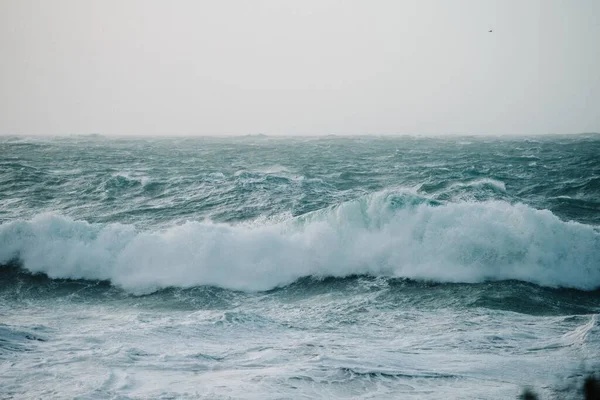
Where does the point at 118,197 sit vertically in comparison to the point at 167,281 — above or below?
above

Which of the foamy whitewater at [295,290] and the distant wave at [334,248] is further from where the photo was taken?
the distant wave at [334,248]

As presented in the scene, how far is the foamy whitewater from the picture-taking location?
5.81 metres

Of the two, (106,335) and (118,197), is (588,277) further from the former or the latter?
(118,197)

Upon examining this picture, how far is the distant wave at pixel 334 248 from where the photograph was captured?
11516mm

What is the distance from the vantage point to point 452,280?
11016 millimetres

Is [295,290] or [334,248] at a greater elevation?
[334,248]

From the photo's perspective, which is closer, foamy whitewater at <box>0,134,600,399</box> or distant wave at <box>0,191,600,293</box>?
foamy whitewater at <box>0,134,600,399</box>

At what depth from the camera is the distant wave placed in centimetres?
1152

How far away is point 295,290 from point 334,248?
7.64ft

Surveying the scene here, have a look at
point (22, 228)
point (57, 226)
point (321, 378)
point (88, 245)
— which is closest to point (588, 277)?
point (321, 378)

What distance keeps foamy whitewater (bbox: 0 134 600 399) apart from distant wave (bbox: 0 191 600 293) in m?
0.05

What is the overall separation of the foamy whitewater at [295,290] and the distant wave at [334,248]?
5 cm

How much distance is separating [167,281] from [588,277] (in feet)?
35.4

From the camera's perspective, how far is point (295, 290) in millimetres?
11023
